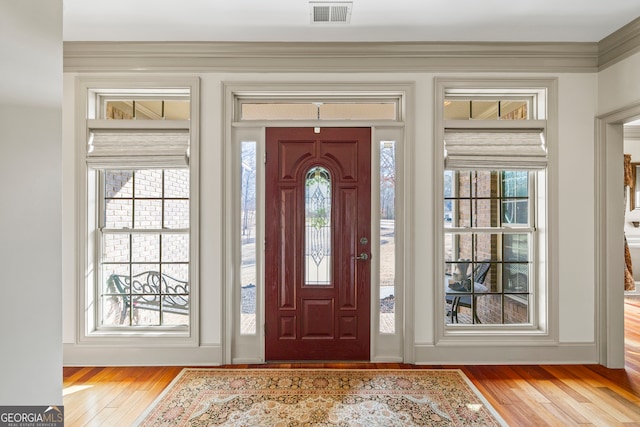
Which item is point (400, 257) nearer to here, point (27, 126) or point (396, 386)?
point (396, 386)

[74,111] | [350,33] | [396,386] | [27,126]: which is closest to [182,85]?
[74,111]

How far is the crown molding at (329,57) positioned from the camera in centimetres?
315

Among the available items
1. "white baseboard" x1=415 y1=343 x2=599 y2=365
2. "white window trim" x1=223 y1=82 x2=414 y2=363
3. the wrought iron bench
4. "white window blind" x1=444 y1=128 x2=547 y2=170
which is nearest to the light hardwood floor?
"white baseboard" x1=415 y1=343 x2=599 y2=365

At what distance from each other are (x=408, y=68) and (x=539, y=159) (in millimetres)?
1324

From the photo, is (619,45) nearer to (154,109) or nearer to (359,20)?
(359,20)

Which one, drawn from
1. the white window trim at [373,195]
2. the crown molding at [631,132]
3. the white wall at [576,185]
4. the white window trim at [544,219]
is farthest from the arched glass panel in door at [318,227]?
the crown molding at [631,132]

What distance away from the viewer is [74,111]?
3164mm

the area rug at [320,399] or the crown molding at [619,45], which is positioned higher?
the crown molding at [619,45]

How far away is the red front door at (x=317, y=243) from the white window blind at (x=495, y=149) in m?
0.71

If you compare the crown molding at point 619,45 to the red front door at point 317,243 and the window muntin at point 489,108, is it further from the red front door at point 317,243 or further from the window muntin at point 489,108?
the red front door at point 317,243

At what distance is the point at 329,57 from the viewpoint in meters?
3.18

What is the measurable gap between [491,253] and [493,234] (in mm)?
167

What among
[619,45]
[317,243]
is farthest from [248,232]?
[619,45]

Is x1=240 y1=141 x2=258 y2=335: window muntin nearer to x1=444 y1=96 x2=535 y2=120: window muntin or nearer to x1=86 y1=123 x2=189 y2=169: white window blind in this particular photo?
x1=86 y1=123 x2=189 y2=169: white window blind
